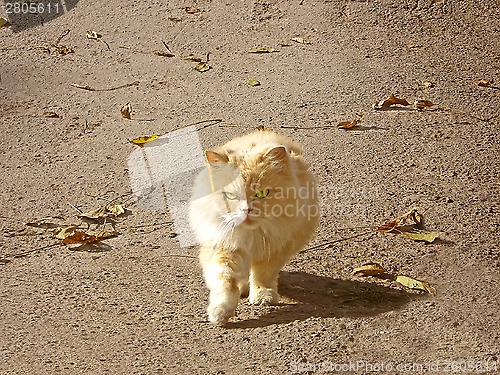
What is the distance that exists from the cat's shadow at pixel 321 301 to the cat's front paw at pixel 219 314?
1.7 inches

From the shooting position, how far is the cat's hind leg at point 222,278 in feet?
11.3

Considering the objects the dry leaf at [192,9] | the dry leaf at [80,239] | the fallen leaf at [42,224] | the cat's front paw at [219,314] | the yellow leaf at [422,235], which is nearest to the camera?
the cat's front paw at [219,314]

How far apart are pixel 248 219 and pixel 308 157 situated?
1683mm

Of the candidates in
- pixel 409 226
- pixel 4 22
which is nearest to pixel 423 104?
pixel 409 226

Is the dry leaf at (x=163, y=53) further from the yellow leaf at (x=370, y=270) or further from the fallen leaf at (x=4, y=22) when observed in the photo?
the yellow leaf at (x=370, y=270)

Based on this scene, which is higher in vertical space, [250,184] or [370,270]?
[250,184]

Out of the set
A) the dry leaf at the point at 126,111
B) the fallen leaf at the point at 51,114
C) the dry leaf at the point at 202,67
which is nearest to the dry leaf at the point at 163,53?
the dry leaf at the point at 202,67

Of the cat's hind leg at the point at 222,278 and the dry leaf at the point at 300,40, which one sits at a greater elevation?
the dry leaf at the point at 300,40

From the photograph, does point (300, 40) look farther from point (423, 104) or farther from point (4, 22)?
point (4, 22)

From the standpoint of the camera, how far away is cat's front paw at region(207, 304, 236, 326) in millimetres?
3443

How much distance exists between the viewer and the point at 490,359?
306 cm

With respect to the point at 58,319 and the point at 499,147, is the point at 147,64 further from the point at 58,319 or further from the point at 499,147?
the point at 58,319

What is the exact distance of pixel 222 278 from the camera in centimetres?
357

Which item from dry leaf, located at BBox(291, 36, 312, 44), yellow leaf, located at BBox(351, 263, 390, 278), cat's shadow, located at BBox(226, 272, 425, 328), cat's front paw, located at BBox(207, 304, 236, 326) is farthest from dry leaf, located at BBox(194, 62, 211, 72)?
cat's front paw, located at BBox(207, 304, 236, 326)
